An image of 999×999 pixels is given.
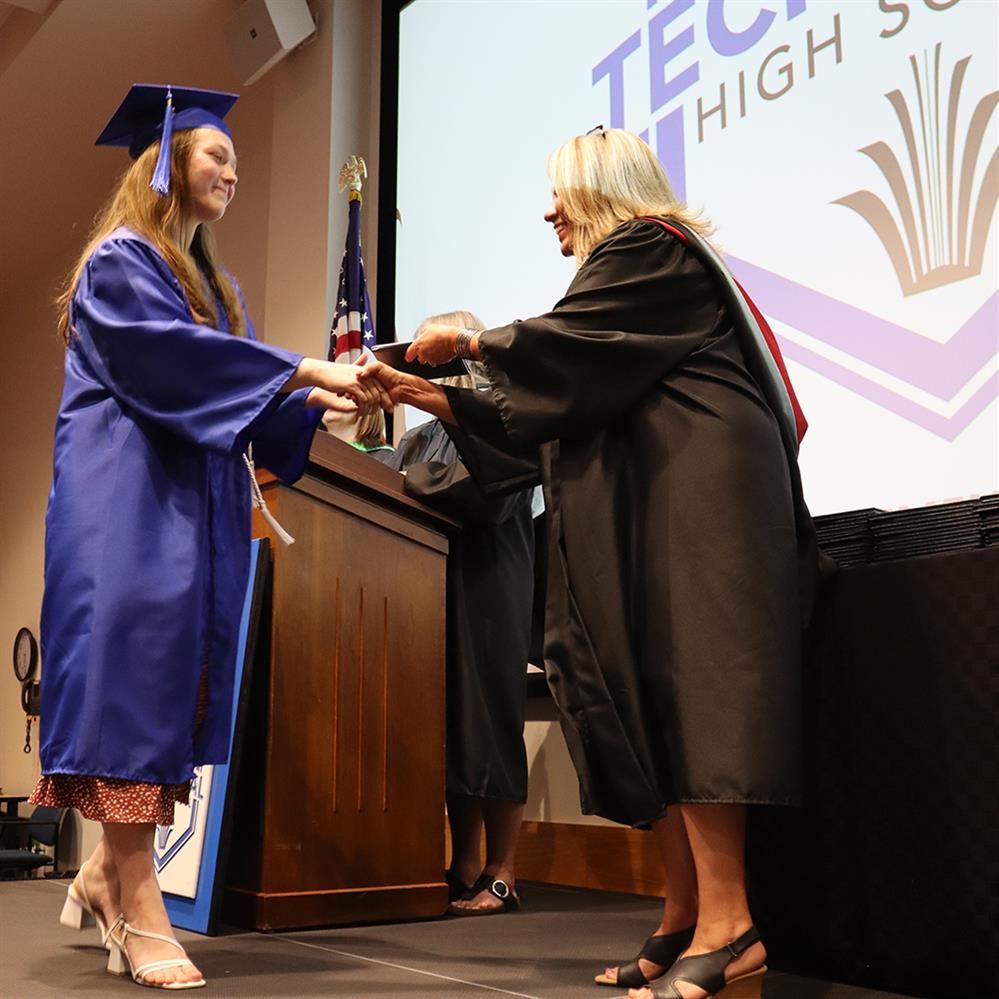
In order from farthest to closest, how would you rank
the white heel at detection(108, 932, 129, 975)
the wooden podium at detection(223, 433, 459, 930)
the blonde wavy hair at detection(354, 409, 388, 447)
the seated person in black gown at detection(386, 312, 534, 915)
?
the blonde wavy hair at detection(354, 409, 388, 447) → the seated person in black gown at detection(386, 312, 534, 915) → the wooden podium at detection(223, 433, 459, 930) → the white heel at detection(108, 932, 129, 975)

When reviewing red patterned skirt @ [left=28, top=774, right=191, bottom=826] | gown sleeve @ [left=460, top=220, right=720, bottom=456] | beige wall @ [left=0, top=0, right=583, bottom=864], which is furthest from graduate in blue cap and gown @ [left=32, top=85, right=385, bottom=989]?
beige wall @ [left=0, top=0, right=583, bottom=864]

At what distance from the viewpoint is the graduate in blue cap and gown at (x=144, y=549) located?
1832 mm

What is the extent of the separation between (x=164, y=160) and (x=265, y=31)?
3.88 m

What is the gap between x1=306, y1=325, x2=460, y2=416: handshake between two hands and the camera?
2.03 metres

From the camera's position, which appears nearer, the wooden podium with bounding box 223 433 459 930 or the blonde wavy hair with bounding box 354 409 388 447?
the wooden podium with bounding box 223 433 459 930

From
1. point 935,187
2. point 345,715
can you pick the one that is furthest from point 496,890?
point 935,187

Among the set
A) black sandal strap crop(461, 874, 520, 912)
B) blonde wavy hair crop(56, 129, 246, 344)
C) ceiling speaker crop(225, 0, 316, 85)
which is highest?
ceiling speaker crop(225, 0, 316, 85)

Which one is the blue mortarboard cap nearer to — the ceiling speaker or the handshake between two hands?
the handshake between two hands

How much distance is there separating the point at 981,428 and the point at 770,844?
1.22 m

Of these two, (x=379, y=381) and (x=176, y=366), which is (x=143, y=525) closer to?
(x=176, y=366)

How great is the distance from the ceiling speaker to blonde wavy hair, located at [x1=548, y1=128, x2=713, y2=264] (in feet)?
12.7

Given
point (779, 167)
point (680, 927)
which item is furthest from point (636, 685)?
point (779, 167)

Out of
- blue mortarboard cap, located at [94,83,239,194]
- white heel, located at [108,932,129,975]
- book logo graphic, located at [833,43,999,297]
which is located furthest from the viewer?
book logo graphic, located at [833,43,999,297]

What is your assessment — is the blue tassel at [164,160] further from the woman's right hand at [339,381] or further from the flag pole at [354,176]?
the flag pole at [354,176]
